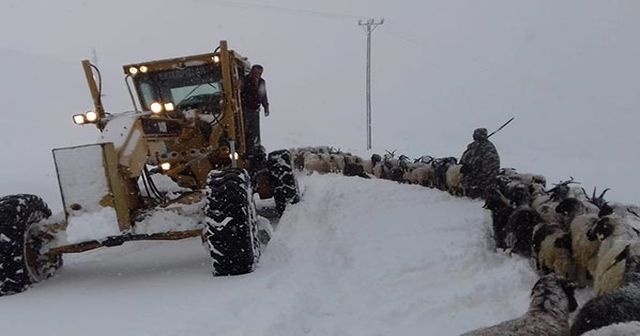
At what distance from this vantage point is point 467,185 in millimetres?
11289

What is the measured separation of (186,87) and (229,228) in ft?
9.78

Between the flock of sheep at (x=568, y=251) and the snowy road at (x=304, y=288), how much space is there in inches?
11.3

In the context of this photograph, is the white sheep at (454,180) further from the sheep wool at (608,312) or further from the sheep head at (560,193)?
the sheep wool at (608,312)

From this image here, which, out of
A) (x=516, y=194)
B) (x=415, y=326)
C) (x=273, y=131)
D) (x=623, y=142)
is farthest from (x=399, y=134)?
(x=415, y=326)

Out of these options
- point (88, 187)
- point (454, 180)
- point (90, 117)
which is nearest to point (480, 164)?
point (454, 180)

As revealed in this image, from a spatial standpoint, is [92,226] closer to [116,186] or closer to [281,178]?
[116,186]

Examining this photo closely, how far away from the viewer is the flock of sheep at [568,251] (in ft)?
11.7

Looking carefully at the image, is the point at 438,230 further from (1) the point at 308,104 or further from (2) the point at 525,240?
(1) the point at 308,104

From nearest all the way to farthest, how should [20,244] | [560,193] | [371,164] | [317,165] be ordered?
[20,244] < [560,193] < [371,164] < [317,165]

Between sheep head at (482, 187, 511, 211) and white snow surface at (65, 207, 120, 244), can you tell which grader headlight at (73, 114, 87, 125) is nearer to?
white snow surface at (65, 207, 120, 244)

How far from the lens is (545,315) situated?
3.75 m

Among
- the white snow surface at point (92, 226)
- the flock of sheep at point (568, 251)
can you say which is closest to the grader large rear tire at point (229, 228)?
the white snow surface at point (92, 226)

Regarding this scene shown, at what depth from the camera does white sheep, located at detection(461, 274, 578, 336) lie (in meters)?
3.51

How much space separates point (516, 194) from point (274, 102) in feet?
228
